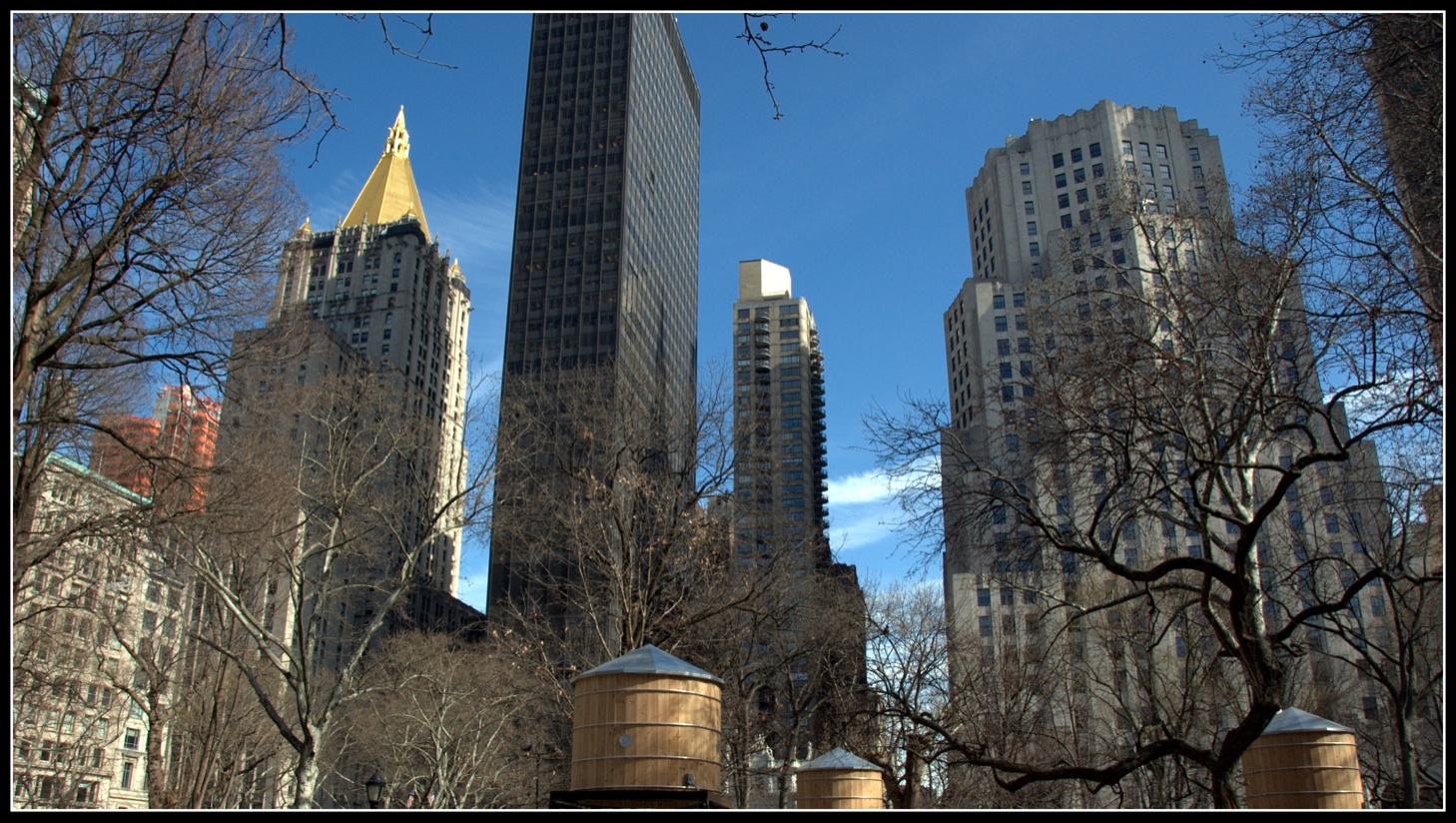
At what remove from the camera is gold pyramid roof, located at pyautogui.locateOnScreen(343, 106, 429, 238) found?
14100 centimetres

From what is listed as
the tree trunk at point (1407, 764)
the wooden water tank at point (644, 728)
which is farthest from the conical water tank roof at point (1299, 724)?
the wooden water tank at point (644, 728)

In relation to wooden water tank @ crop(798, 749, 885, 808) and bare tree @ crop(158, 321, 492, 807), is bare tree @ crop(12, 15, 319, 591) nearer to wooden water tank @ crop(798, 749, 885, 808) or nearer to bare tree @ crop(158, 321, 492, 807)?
bare tree @ crop(158, 321, 492, 807)

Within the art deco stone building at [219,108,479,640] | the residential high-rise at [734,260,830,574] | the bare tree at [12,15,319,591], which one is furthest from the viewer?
the residential high-rise at [734,260,830,574]

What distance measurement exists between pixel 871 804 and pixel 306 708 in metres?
12.9

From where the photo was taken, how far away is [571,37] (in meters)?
126

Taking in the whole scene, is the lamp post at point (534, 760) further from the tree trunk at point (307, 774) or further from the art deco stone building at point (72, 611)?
the art deco stone building at point (72, 611)

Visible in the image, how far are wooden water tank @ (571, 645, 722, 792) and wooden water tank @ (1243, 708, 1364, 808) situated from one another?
8.86 m

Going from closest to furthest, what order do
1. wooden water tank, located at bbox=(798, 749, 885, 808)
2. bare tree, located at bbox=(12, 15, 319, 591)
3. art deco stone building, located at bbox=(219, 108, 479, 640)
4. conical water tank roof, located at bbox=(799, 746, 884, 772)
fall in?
bare tree, located at bbox=(12, 15, 319, 591), wooden water tank, located at bbox=(798, 749, 885, 808), conical water tank roof, located at bbox=(799, 746, 884, 772), art deco stone building, located at bbox=(219, 108, 479, 640)

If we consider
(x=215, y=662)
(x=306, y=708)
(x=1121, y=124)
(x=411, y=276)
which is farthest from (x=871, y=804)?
(x=411, y=276)

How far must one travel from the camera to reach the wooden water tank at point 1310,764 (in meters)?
15.0

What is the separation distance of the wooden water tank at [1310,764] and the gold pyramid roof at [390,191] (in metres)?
136

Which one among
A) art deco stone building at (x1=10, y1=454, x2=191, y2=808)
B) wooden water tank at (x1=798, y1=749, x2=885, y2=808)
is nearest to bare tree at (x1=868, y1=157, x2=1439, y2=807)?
wooden water tank at (x1=798, y1=749, x2=885, y2=808)

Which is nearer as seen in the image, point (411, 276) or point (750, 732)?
point (750, 732)
